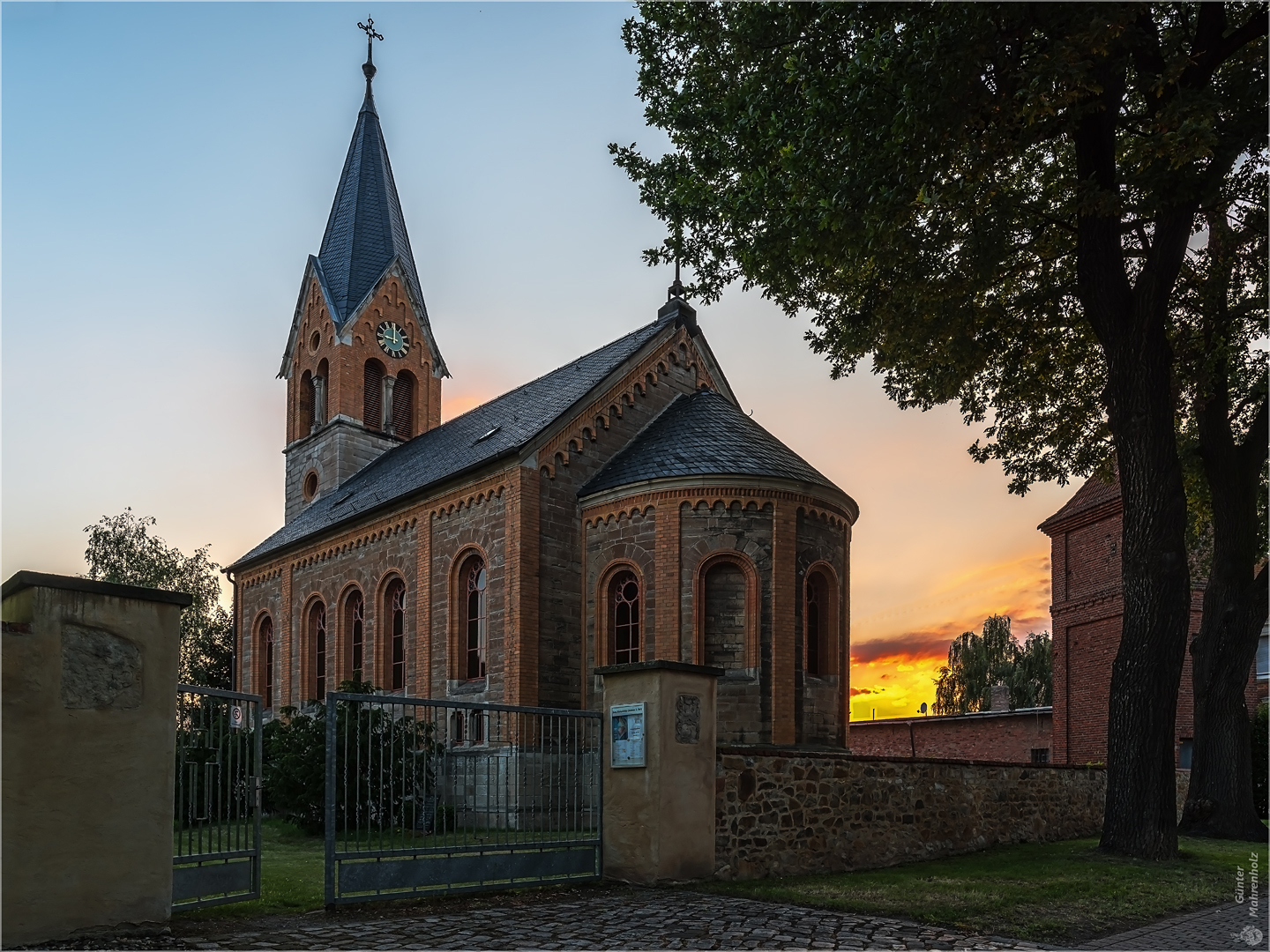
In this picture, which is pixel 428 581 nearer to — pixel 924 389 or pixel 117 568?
pixel 924 389

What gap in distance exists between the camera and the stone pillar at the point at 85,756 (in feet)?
23.7

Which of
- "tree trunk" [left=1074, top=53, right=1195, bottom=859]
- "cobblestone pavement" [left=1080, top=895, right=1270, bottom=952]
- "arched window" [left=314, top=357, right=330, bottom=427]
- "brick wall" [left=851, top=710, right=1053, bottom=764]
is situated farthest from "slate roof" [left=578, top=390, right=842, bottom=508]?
"arched window" [left=314, top=357, right=330, bottom=427]

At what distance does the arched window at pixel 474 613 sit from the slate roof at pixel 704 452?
9.74ft

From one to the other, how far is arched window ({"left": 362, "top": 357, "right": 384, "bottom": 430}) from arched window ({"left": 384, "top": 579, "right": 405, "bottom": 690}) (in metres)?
10.5

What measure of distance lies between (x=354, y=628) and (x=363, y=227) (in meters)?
16.5

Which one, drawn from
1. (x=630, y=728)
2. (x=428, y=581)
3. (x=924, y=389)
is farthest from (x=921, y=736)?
(x=630, y=728)

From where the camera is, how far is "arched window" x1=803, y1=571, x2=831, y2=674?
21734 millimetres

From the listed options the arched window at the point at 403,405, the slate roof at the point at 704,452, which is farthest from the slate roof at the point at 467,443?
the slate roof at the point at 704,452

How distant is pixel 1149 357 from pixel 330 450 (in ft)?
88.6

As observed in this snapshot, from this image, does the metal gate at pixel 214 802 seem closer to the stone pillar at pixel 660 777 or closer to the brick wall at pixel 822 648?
the stone pillar at pixel 660 777

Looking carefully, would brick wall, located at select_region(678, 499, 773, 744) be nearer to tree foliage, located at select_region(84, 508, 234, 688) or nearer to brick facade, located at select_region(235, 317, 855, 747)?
brick facade, located at select_region(235, 317, 855, 747)

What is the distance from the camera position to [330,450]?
35000mm

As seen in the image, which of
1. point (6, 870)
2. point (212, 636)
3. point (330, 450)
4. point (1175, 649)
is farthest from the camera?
point (212, 636)

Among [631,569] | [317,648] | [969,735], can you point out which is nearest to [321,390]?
[317,648]
